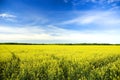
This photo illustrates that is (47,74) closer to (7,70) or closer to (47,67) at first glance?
(47,67)

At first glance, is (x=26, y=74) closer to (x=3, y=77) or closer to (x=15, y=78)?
(x=15, y=78)

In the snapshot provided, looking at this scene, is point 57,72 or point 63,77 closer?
point 63,77

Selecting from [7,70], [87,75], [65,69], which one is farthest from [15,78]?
[87,75]

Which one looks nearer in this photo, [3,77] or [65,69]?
[3,77]

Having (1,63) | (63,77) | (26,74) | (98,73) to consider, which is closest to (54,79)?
(63,77)

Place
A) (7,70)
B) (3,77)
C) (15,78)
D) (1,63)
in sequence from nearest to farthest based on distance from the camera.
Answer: (15,78), (3,77), (7,70), (1,63)

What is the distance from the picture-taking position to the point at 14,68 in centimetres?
869

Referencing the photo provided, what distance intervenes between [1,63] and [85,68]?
445 cm

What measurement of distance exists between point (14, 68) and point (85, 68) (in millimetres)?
3373

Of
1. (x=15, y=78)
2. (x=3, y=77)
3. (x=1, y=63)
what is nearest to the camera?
(x=15, y=78)

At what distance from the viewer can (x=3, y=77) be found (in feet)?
25.5

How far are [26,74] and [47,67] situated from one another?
4.13ft

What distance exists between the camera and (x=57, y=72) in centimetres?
790

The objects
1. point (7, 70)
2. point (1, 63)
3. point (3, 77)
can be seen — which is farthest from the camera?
point (1, 63)
